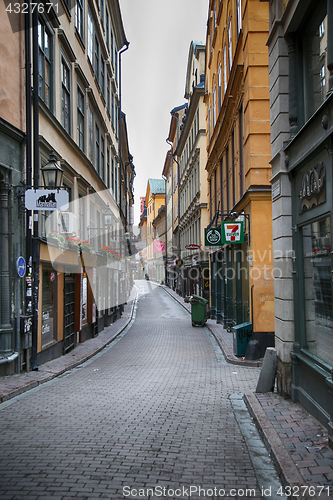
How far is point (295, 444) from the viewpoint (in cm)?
507

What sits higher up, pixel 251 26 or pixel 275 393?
pixel 251 26

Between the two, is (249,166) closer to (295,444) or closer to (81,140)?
(81,140)

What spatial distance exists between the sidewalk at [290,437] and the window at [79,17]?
40.9ft

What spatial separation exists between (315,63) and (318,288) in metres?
3.31

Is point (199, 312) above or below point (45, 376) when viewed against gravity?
above

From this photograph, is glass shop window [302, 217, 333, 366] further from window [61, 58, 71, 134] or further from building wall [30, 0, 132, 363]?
window [61, 58, 71, 134]

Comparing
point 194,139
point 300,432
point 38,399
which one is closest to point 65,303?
point 38,399

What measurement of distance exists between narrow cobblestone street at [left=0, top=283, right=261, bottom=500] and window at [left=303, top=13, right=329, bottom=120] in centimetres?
483

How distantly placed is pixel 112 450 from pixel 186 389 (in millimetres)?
3489

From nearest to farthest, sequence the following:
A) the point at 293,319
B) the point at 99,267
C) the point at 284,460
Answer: the point at 284,460 → the point at 293,319 → the point at 99,267

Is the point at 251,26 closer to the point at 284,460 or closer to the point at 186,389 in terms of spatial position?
the point at 186,389

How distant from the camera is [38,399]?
755 centimetres

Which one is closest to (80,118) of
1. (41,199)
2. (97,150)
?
(97,150)

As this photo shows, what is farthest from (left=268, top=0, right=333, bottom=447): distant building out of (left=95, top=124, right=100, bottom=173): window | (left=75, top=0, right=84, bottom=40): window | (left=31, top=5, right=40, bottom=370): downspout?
(left=95, top=124, right=100, bottom=173): window
